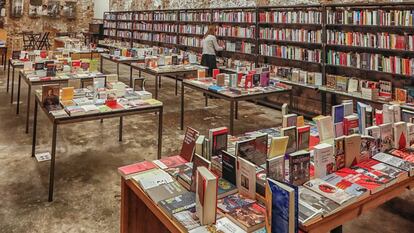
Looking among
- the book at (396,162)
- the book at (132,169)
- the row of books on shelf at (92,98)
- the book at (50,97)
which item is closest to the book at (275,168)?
the book at (132,169)

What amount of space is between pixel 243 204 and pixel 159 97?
6573mm

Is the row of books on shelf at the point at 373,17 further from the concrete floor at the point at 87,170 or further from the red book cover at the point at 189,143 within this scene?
the red book cover at the point at 189,143

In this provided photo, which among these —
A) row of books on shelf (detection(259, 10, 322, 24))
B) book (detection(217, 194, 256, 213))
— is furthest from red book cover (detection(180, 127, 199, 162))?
row of books on shelf (detection(259, 10, 322, 24))

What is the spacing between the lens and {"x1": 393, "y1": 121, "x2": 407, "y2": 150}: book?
2578 millimetres

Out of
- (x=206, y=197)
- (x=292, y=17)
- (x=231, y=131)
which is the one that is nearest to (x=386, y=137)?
(x=206, y=197)

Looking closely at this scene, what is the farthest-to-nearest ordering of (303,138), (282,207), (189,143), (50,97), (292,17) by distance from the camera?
1. (292,17)
2. (50,97)
3. (303,138)
4. (189,143)
5. (282,207)

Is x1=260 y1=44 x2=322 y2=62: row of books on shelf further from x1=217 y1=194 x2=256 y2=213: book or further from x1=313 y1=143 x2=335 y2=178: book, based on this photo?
x1=217 y1=194 x2=256 y2=213: book

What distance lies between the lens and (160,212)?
179 cm

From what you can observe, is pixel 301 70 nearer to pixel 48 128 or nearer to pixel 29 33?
pixel 48 128

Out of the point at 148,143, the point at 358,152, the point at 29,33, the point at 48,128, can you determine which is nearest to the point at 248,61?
the point at 148,143

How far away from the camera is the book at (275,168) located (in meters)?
1.84

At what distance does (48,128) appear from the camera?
5.65 metres

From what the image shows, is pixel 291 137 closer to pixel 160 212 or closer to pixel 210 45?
pixel 160 212

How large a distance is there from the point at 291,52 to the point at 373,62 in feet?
5.54
